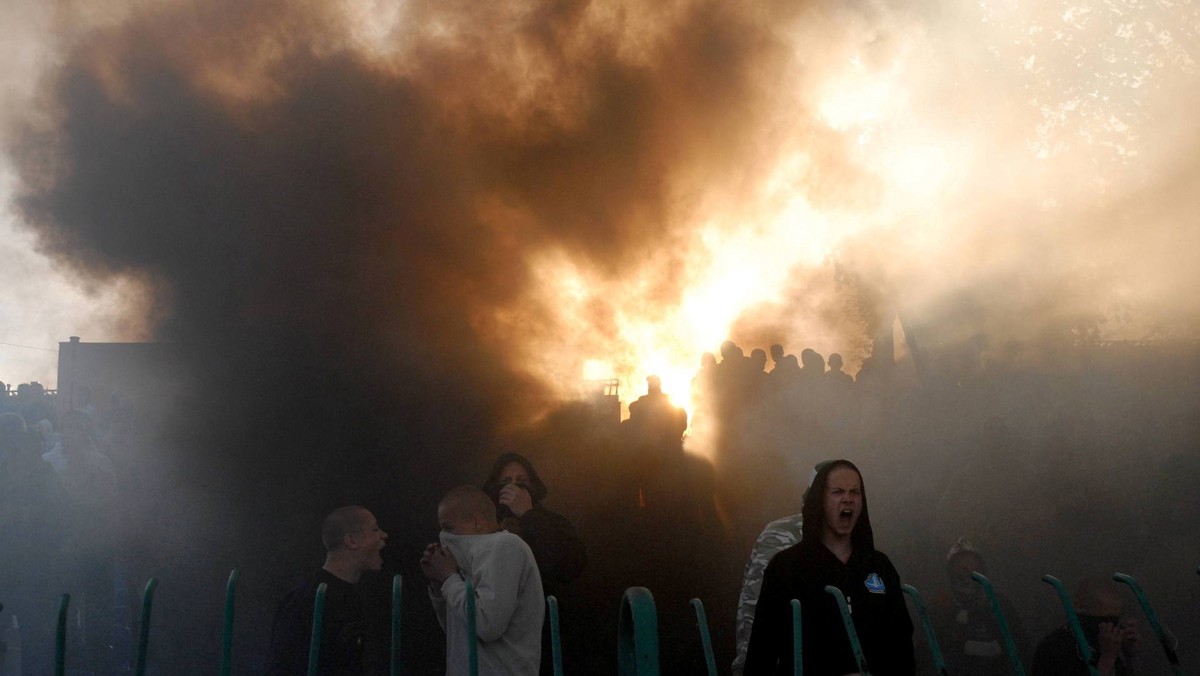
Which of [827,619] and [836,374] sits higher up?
[836,374]

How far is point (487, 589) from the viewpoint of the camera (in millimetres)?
3248

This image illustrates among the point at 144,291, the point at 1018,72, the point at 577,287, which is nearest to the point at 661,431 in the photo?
the point at 577,287

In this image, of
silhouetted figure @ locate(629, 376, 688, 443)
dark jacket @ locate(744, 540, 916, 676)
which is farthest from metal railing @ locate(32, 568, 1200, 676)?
silhouetted figure @ locate(629, 376, 688, 443)

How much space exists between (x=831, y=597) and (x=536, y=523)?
1.66 meters

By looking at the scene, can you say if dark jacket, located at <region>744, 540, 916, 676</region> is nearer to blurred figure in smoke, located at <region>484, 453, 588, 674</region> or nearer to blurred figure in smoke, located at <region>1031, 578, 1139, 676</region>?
blurred figure in smoke, located at <region>484, 453, 588, 674</region>

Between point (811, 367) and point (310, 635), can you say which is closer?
point (310, 635)

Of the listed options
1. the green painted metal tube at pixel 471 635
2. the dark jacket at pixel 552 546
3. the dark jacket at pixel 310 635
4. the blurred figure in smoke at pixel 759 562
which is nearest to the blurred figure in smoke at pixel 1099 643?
the blurred figure in smoke at pixel 759 562

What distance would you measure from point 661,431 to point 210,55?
16.6 ft

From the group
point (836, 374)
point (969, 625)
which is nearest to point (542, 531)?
point (969, 625)

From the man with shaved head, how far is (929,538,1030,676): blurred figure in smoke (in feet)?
8.80

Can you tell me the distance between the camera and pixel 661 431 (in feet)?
23.8

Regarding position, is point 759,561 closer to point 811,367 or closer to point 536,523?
point 536,523

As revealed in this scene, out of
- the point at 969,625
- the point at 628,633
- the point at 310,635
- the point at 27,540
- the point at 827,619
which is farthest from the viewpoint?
the point at 27,540

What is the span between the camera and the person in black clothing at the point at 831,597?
3084 millimetres
